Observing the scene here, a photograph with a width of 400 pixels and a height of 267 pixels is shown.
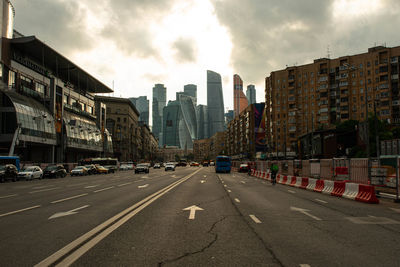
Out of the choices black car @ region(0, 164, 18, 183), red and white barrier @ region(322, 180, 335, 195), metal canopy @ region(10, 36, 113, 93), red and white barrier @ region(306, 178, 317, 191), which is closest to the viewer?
red and white barrier @ region(322, 180, 335, 195)

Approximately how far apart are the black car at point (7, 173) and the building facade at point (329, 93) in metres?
49.0

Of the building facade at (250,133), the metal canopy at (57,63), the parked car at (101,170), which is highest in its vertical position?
the metal canopy at (57,63)

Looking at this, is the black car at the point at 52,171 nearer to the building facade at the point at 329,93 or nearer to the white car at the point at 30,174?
the white car at the point at 30,174

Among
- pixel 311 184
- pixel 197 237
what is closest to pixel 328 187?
pixel 311 184

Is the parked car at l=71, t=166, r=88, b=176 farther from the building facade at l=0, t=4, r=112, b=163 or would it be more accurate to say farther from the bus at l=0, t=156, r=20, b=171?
the bus at l=0, t=156, r=20, b=171

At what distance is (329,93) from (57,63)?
65.3 metres

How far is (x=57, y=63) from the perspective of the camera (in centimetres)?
7225

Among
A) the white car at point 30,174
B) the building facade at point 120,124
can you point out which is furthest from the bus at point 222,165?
the building facade at point 120,124

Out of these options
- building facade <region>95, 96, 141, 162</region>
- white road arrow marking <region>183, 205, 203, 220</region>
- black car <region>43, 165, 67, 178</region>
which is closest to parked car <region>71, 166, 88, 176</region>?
black car <region>43, 165, 67, 178</region>

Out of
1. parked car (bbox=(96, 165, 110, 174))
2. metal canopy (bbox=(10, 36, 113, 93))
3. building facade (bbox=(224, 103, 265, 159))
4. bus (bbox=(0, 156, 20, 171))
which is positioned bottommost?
parked car (bbox=(96, 165, 110, 174))

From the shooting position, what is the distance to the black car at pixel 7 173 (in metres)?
32.7

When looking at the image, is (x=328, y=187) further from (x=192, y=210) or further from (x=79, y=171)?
(x=79, y=171)

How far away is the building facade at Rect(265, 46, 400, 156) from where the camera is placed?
253 feet

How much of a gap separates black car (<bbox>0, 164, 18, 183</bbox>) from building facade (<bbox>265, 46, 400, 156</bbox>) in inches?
1930
